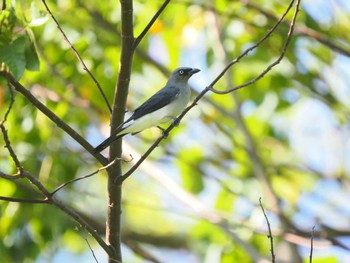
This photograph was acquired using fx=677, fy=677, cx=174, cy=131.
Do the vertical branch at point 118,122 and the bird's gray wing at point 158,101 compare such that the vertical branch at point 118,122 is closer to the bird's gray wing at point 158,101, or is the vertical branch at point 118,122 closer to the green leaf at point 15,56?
the green leaf at point 15,56

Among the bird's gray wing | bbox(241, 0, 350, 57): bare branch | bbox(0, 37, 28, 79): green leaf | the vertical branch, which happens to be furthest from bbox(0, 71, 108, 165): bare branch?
bbox(241, 0, 350, 57): bare branch

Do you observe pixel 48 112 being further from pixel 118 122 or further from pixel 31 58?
pixel 31 58

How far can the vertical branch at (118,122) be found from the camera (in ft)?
11.2

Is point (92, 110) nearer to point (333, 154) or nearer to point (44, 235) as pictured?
point (44, 235)

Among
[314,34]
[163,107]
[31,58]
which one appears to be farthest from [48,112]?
[314,34]

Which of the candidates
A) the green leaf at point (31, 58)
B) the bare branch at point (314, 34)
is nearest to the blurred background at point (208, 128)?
the bare branch at point (314, 34)

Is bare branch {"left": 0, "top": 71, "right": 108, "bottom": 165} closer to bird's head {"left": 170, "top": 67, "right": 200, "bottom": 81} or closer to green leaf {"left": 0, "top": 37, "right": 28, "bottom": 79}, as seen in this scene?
green leaf {"left": 0, "top": 37, "right": 28, "bottom": 79}

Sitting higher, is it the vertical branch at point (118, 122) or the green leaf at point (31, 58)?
the green leaf at point (31, 58)

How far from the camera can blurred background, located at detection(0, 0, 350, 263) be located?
650cm

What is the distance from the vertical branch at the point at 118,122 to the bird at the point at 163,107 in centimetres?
48

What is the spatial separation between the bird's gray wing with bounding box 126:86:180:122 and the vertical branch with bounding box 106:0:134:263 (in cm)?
105

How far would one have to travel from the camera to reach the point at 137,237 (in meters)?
8.82

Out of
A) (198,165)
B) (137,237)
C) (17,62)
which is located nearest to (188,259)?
(137,237)

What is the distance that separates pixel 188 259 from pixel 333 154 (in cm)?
328
